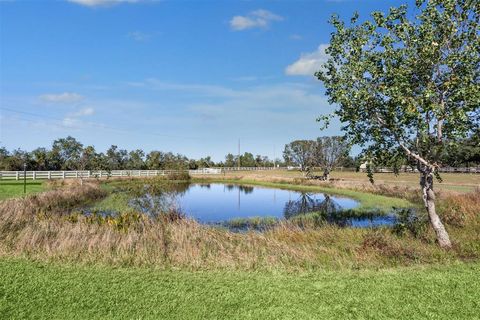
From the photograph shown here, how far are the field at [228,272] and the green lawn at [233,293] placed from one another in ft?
0.08

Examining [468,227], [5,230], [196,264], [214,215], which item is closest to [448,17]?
[468,227]

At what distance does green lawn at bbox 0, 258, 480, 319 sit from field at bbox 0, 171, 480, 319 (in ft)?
0.08

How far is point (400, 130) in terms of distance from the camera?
13805 mm

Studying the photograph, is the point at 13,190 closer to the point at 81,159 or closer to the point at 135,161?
the point at 81,159

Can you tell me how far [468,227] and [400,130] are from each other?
4748mm

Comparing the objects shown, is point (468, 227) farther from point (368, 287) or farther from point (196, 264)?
point (196, 264)

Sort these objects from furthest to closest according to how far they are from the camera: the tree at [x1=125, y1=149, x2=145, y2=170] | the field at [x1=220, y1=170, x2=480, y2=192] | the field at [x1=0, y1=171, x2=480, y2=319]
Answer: the tree at [x1=125, y1=149, x2=145, y2=170]
the field at [x1=220, y1=170, x2=480, y2=192]
the field at [x1=0, y1=171, x2=480, y2=319]

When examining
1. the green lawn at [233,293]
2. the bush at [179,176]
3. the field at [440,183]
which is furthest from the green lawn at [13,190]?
the bush at [179,176]

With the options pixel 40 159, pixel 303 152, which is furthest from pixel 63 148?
pixel 303 152

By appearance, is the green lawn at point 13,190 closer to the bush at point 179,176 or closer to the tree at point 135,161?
the bush at point 179,176

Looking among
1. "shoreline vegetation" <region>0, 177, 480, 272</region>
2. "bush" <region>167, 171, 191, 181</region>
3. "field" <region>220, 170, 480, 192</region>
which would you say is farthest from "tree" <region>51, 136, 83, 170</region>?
"shoreline vegetation" <region>0, 177, 480, 272</region>

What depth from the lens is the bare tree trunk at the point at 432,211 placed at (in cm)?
1272

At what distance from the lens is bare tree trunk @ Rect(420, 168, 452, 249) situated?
41.7 feet

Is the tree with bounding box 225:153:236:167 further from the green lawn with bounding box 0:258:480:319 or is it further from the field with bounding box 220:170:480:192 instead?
the green lawn with bounding box 0:258:480:319
